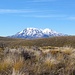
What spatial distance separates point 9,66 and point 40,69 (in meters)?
1.41

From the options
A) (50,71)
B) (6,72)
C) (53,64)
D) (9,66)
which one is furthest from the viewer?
(53,64)

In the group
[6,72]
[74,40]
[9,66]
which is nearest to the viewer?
[6,72]

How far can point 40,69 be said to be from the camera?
11.9 m

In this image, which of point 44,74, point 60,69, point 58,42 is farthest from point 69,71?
point 58,42

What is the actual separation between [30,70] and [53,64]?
5.95 ft

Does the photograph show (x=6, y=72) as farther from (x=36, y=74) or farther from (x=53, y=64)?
(x=53, y=64)

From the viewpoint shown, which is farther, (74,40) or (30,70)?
(74,40)

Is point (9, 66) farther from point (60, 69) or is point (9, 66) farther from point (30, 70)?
point (60, 69)

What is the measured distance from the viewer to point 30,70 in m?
11.5

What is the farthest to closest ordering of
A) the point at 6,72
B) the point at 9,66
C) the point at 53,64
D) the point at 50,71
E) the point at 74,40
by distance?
the point at 74,40 < the point at 53,64 < the point at 50,71 < the point at 9,66 < the point at 6,72

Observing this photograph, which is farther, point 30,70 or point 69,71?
point 69,71

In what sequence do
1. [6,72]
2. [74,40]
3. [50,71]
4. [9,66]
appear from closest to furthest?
[6,72] → [9,66] → [50,71] → [74,40]

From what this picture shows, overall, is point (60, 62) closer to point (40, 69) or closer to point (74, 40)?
point (40, 69)

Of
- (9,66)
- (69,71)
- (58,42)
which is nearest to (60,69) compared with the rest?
(69,71)
